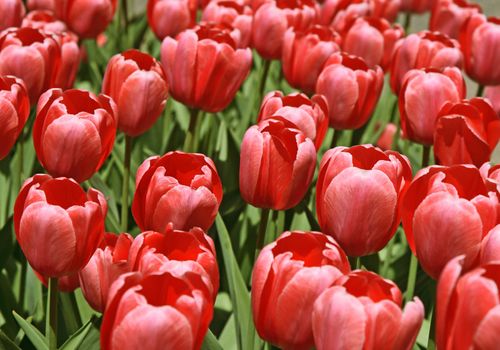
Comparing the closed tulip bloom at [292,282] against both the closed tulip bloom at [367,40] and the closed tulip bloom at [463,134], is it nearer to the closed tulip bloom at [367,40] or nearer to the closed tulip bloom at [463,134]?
the closed tulip bloom at [463,134]

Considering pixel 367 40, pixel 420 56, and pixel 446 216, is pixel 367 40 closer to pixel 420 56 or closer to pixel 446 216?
pixel 420 56

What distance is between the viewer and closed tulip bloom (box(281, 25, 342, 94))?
6.68 feet

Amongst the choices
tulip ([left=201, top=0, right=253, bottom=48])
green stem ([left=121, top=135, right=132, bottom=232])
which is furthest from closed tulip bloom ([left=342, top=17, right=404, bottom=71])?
green stem ([left=121, top=135, right=132, bottom=232])

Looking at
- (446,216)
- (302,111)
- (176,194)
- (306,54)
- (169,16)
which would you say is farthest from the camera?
(169,16)

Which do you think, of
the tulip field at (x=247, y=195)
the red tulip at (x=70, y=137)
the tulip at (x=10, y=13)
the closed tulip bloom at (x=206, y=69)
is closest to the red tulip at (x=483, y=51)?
the tulip field at (x=247, y=195)

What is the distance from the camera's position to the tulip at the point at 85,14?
227cm

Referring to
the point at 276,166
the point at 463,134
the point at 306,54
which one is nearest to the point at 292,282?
the point at 276,166

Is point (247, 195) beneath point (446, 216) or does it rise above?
beneath

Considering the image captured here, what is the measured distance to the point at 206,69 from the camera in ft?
5.93

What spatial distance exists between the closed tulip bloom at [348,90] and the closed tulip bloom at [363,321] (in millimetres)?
915

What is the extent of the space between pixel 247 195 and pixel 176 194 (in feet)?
0.60

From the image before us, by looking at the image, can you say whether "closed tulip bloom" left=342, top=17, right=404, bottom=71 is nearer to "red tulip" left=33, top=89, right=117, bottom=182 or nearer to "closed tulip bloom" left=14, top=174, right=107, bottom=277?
"red tulip" left=33, top=89, right=117, bottom=182

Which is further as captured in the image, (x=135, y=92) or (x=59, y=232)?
(x=135, y=92)

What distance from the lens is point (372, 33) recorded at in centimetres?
226
